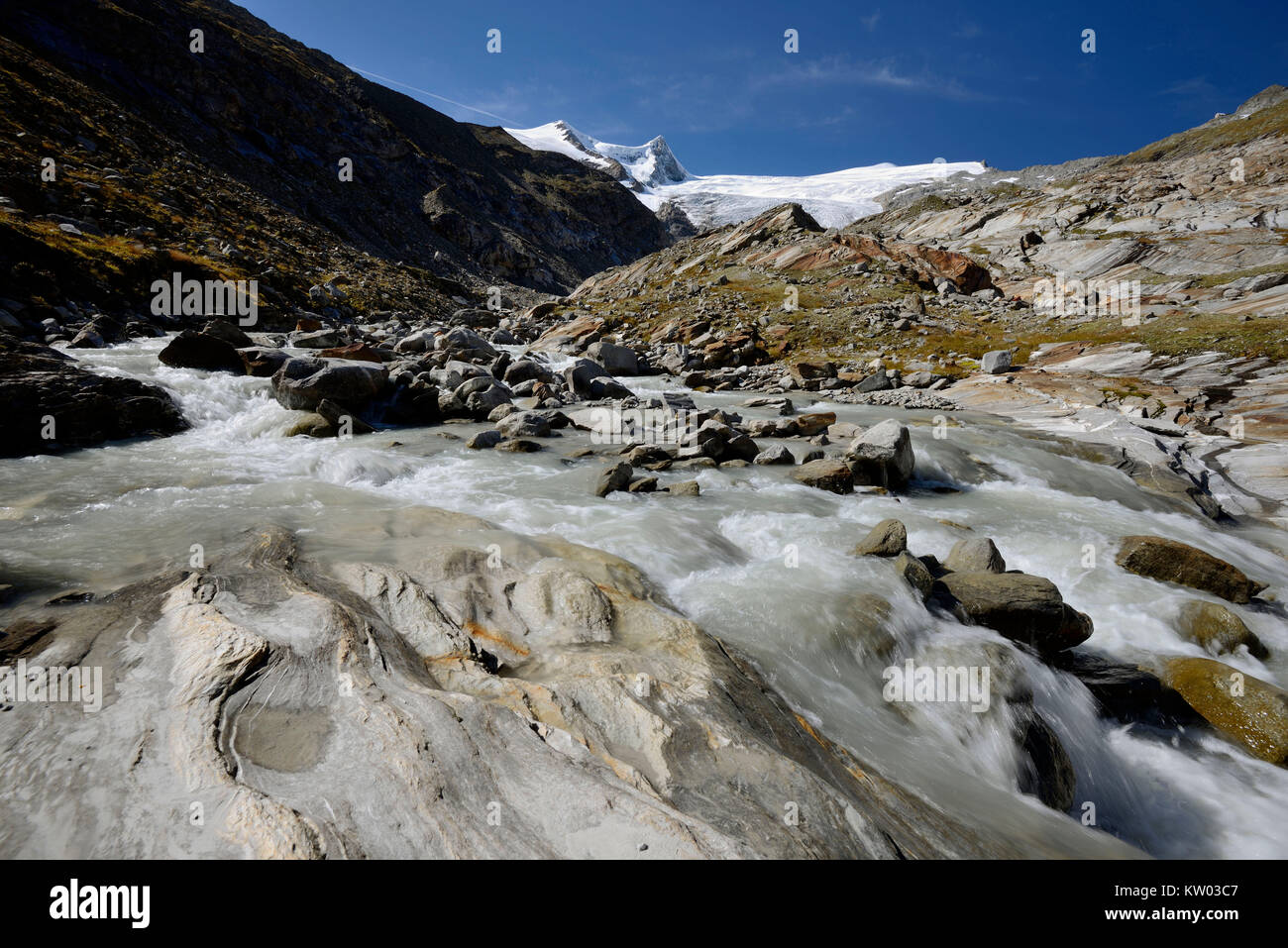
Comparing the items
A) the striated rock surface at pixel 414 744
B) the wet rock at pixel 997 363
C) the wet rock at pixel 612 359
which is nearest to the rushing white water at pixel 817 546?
the striated rock surface at pixel 414 744

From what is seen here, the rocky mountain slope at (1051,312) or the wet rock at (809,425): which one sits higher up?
the rocky mountain slope at (1051,312)

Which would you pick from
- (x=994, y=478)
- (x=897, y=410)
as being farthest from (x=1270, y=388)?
(x=994, y=478)

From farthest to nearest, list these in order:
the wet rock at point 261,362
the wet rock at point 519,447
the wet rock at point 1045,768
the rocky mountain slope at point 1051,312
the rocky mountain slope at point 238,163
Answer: the rocky mountain slope at point 238,163 → the rocky mountain slope at point 1051,312 → the wet rock at point 261,362 → the wet rock at point 519,447 → the wet rock at point 1045,768

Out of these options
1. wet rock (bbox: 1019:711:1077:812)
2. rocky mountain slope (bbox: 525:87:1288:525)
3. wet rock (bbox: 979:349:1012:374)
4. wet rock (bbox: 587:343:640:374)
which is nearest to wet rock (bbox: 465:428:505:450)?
wet rock (bbox: 1019:711:1077:812)

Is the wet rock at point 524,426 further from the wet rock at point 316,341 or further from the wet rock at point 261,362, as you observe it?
the wet rock at point 316,341

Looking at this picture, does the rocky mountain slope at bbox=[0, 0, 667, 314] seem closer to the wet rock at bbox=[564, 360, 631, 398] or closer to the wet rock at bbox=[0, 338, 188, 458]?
the wet rock at bbox=[0, 338, 188, 458]

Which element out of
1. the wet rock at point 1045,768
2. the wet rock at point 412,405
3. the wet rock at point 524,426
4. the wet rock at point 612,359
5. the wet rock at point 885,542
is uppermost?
the wet rock at point 612,359
